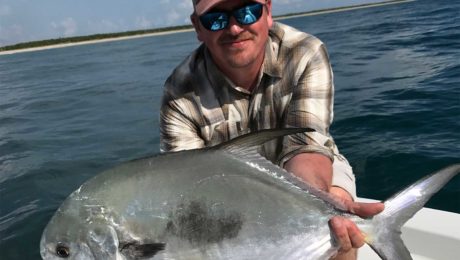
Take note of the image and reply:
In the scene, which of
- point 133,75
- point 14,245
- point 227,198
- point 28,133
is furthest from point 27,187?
point 133,75

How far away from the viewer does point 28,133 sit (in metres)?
11.6

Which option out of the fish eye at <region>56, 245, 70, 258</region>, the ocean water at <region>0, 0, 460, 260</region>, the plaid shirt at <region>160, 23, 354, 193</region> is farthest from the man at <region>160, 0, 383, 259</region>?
the ocean water at <region>0, 0, 460, 260</region>

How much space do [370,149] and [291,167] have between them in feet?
13.0

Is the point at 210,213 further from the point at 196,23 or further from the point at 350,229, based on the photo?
the point at 196,23

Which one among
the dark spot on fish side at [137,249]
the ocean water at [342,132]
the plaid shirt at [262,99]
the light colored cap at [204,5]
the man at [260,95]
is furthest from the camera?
the ocean water at [342,132]

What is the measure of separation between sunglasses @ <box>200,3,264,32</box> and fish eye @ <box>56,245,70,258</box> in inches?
53.4

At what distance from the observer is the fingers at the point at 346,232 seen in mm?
1955

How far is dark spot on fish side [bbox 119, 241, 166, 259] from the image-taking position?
5.91 feet

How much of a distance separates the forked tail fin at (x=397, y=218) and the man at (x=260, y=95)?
28.7 inches

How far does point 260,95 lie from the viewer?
2.99m

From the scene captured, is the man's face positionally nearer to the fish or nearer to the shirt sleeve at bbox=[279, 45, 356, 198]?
the shirt sleeve at bbox=[279, 45, 356, 198]

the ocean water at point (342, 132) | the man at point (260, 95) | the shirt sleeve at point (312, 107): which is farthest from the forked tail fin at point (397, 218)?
the ocean water at point (342, 132)

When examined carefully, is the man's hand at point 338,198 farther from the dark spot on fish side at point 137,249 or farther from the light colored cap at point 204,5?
the light colored cap at point 204,5

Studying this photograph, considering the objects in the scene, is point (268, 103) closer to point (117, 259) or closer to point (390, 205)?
point (390, 205)
